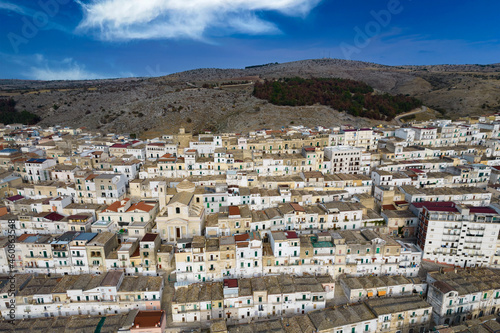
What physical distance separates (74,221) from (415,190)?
50677 millimetres

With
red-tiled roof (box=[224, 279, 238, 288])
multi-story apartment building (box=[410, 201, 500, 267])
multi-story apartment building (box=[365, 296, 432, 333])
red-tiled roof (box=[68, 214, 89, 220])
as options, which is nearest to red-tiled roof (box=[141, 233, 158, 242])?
red-tiled roof (box=[68, 214, 89, 220])

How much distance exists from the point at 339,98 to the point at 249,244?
87.7 m

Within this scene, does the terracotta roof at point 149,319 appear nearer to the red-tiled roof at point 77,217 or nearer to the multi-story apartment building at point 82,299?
the multi-story apartment building at point 82,299

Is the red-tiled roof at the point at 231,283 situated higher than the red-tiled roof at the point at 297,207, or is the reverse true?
the red-tiled roof at the point at 297,207

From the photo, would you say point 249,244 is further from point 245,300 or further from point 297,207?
point 297,207

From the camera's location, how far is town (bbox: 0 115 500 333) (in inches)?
1267

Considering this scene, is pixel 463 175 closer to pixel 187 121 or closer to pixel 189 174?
pixel 189 174

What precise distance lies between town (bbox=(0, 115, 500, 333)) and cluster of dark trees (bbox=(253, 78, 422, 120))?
4827 centimetres

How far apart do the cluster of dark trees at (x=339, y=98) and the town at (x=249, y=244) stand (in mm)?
48273

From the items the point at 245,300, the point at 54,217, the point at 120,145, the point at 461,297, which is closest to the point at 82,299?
the point at 54,217

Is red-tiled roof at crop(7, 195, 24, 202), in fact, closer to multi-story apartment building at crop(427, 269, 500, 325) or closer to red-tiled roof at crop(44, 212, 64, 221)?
red-tiled roof at crop(44, 212, 64, 221)

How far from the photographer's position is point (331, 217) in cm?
4341

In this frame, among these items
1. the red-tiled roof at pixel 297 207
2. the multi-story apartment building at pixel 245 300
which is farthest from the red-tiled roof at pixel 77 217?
the red-tiled roof at pixel 297 207

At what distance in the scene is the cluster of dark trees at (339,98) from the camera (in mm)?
104938
